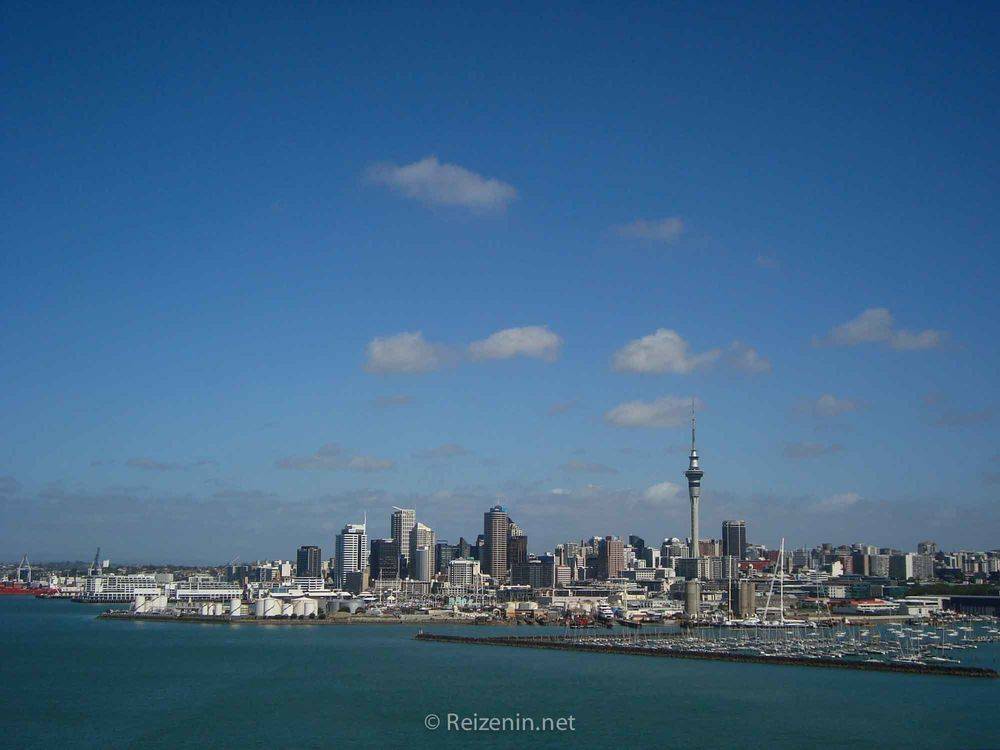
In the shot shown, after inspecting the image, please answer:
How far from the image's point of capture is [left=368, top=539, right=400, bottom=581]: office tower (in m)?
90.3

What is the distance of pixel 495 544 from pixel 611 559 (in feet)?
37.2

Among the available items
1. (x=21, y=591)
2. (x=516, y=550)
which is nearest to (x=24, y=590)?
(x=21, y=591)

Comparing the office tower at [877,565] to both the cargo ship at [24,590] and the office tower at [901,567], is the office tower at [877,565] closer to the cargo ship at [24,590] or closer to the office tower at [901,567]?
the office tower at [901,567]

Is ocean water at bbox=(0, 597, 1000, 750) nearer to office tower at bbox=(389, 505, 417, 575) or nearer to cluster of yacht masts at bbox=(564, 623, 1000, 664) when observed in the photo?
cluster of yacht masts at bbox=(564, 623, 1000, 664)

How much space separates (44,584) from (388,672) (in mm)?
75718

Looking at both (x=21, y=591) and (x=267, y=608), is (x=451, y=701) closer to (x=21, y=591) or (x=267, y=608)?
(x=267, y=608)

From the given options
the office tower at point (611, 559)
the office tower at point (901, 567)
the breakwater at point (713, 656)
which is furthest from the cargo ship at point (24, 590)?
the office tower at point (901, 567)

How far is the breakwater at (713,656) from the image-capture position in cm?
2581

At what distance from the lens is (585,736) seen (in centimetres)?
1733

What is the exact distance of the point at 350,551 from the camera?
301 feet

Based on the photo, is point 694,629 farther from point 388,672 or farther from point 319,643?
point 388,672

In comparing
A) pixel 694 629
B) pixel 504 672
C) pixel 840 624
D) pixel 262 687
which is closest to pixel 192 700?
pixel 262 687

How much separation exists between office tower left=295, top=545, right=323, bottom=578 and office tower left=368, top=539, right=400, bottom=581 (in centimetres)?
759

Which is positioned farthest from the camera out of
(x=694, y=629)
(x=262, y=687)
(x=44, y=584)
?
(x=44, y=584)
